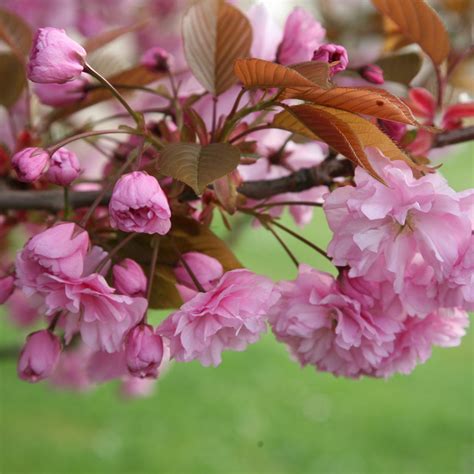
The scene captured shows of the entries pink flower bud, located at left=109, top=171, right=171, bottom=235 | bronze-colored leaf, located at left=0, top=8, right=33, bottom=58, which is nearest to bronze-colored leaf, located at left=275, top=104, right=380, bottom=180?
pink flower bud, located at left=109, top=171, right=171, bottom=235

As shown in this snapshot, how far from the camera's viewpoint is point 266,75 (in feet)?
1.87

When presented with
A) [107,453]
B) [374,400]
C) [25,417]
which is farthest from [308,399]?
[25,417]

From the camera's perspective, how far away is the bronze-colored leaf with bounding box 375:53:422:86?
33.4 inches

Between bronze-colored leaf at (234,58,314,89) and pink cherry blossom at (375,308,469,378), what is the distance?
0.26m

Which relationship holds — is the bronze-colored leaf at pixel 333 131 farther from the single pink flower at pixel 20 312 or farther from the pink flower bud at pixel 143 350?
the single pink flower at pixel 20 312

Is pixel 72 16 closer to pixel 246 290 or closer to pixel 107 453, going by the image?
pixel 246 290

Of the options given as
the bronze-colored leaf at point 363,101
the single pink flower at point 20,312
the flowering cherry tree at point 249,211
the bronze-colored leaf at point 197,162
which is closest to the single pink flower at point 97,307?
the flowering cherry tree at point 249,211

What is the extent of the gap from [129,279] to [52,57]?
179mm

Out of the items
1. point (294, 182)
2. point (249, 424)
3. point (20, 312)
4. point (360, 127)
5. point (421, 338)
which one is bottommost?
point (249, 424)

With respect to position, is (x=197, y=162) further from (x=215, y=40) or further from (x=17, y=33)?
(x=17, y=33)

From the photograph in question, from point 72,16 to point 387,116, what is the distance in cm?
156

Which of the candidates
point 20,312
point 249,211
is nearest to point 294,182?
point 249,211

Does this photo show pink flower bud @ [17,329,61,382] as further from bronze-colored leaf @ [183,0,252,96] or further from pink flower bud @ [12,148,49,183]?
bronze-colored leaf @ [183,0,252,96]

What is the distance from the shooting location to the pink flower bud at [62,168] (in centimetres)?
64
